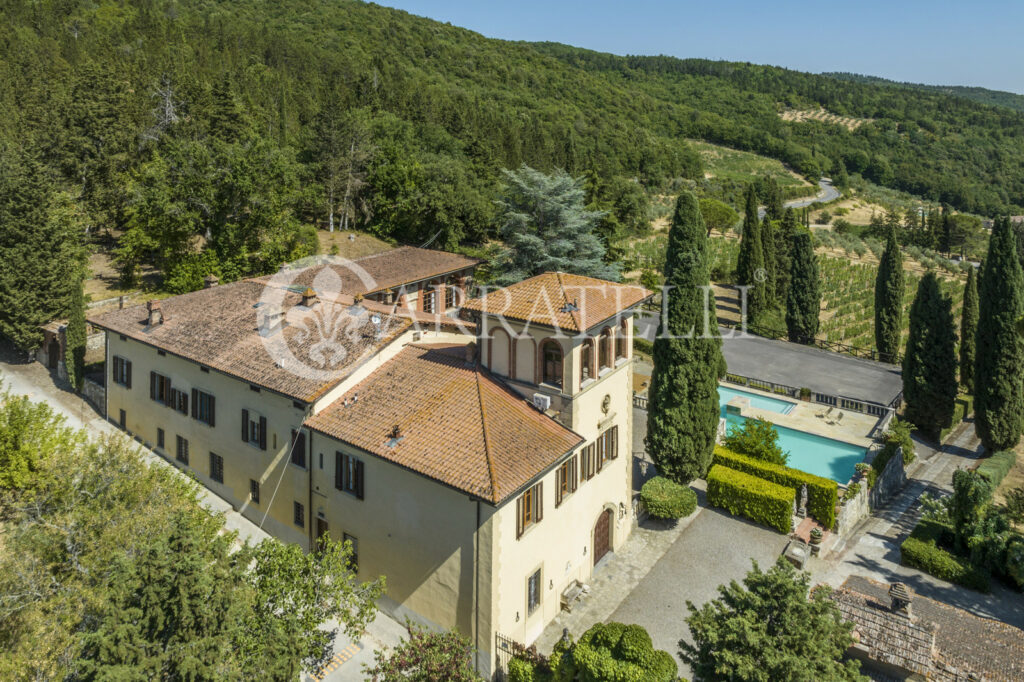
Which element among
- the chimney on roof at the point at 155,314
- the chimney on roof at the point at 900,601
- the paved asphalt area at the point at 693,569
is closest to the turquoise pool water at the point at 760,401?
the paved asphalt area at the point at 693,569

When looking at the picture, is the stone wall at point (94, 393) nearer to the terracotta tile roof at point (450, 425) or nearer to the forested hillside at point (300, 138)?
the forested hillside at point (300, 138)

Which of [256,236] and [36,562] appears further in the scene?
[256,236]

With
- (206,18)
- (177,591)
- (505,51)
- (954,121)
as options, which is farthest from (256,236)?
(954,121)

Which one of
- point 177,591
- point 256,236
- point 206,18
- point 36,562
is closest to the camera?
point 177,591

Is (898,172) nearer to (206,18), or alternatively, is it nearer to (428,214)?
(428,214)

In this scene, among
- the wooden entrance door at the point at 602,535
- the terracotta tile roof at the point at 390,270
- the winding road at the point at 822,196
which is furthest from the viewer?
the winding road at the point at 822,196

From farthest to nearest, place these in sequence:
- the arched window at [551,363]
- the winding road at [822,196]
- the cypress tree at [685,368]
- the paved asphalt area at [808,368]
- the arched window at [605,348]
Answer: the winding road at [822,196]
the paved asphalt area at [808,368]
the cypress tree at [685,368]
the arched window at [605,348]
the arched window at [551,363]

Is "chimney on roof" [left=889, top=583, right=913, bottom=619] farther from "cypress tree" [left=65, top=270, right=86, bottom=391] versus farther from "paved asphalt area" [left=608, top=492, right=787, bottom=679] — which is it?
"cypress tree" [left=65, top=270, right=86, bottom=391]
